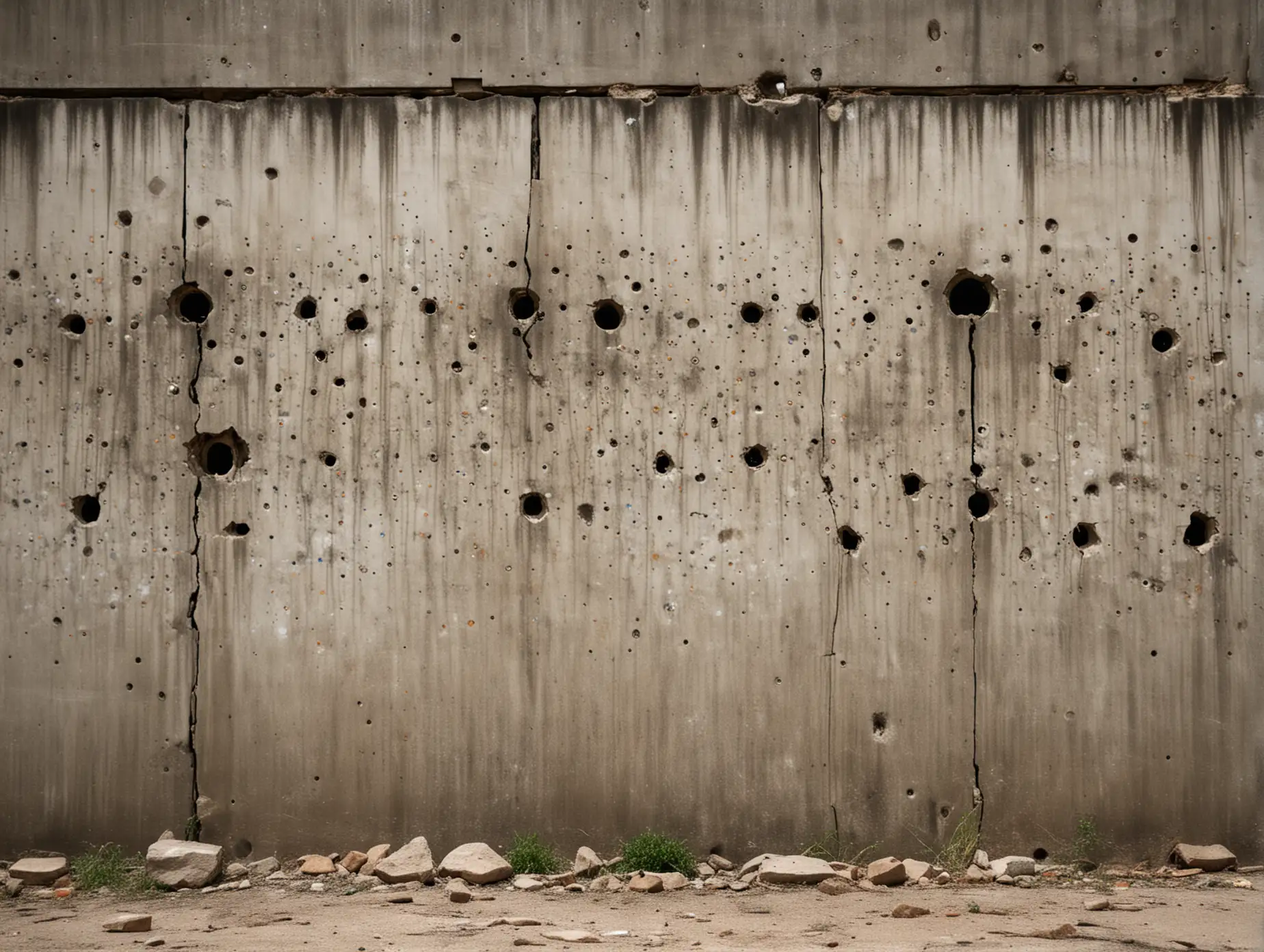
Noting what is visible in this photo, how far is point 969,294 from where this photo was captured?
5.52 m

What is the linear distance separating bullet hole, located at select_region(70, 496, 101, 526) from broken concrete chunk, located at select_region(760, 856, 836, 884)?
Result: 3.86m

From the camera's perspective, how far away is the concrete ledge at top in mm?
5387

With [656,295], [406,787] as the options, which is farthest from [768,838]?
[656,295]

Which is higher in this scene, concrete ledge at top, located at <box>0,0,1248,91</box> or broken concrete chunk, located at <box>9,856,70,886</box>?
concrete ledge at top, located at <box>0,0,1248,91</box>

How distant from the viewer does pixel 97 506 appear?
212 inches

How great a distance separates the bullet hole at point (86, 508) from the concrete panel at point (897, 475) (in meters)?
3.82

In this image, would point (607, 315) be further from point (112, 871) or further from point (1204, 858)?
point (1204, 858)

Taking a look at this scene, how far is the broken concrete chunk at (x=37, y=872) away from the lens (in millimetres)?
5055

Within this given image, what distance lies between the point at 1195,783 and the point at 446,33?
18.0ft

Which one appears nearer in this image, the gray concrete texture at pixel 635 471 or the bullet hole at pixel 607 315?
the gray concrete texture at pixel 635 471

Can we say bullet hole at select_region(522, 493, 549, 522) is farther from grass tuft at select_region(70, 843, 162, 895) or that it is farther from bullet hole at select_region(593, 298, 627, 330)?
grass tuft at select_region(70, 843, 162, 895)

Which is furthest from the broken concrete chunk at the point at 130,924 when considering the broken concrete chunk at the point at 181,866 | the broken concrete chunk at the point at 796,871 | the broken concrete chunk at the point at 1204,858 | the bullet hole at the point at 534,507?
the broken concrete chunk at the point at 1204,858

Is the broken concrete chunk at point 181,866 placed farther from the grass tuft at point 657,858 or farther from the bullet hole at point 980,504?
the bullet hole at point 980,504

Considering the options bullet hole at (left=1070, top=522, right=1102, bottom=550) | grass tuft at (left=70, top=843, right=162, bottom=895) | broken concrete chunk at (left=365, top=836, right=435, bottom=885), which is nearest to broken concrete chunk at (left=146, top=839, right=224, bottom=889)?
grass tuft at (left=70, top=843, right=162, bottom=895)
